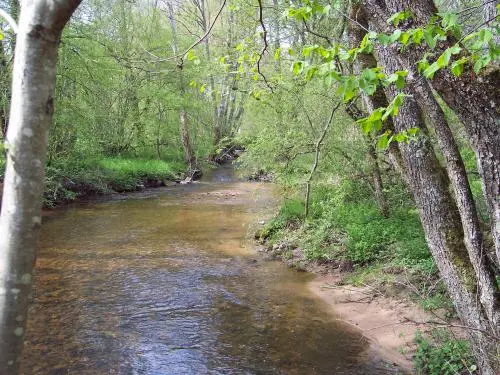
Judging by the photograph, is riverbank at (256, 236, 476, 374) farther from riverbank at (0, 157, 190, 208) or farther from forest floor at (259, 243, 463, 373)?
riverbank at (0, 157, 190, 208)

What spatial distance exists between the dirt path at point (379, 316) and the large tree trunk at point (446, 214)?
103cm

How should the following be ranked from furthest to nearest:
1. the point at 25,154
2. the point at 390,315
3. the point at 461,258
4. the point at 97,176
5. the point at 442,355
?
1. the point at 97,176
2. the point at 390,315
3. the point at 442,355
4. the point at 461,258
5. the point at 25,154

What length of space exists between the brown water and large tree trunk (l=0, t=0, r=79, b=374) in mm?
3942

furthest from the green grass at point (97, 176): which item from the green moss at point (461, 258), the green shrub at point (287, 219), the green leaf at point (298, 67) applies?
the green leaf at point (298, 67)

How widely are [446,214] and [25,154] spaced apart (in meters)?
3.83

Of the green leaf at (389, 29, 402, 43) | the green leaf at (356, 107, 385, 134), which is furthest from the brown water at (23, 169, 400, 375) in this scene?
the green leaf at (389, 29, 402, 43)

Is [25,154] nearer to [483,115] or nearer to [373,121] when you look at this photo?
[373,121]

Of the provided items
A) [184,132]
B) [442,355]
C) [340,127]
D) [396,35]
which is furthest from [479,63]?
[184,132]

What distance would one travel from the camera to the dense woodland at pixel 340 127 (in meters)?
2.68

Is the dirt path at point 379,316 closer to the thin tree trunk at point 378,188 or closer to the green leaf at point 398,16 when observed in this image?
the thin tree trunk at point 378,188

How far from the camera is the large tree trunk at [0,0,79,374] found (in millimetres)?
1354

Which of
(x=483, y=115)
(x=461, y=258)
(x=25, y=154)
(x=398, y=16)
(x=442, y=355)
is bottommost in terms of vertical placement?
(x=442, y=355)

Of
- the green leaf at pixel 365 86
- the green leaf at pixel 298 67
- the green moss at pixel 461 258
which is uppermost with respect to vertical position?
the green leaf at pixel 298 67

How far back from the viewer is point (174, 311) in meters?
6.63
